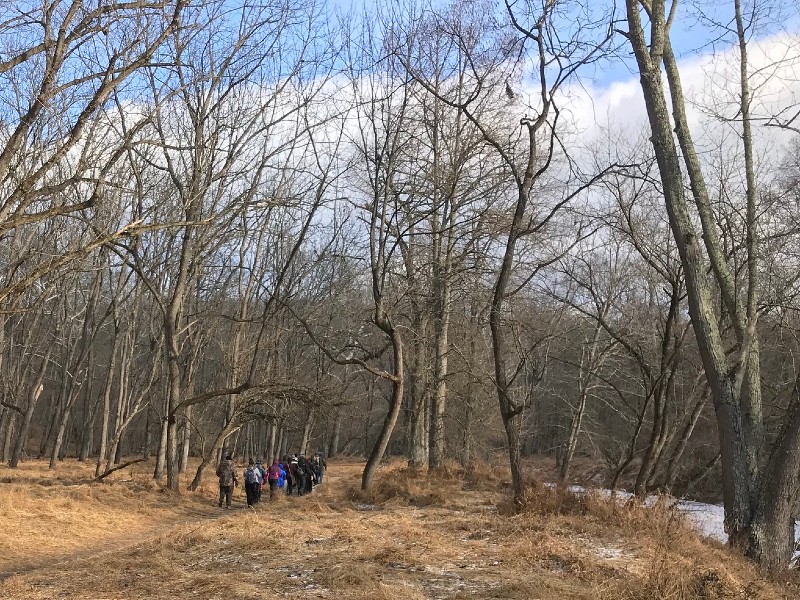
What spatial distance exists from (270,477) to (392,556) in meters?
11.5

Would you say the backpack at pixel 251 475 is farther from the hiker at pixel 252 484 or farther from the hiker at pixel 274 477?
the hiker at pixel 274 477

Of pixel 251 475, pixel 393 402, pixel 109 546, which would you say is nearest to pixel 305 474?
pixel 251 475

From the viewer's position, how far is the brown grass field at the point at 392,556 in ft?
17.6

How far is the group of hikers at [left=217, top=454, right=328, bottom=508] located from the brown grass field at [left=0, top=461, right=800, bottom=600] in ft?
11.1

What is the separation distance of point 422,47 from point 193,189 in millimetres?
5115

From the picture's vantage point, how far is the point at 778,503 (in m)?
7.30

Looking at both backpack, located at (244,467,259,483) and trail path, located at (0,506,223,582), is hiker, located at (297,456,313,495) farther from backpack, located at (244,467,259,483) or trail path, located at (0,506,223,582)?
trail path, located at (0,506,223,582)

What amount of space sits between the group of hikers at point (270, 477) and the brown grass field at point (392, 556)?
11.1ft

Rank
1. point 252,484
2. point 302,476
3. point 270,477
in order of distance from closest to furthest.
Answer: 1. point 252,484
2. point 270,477
3. point 302,476

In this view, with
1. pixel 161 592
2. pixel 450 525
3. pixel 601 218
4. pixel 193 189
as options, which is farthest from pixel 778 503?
pixel 193 189

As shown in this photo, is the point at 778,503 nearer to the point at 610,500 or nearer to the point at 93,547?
the point at 610,500

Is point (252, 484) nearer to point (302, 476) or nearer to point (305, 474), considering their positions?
point (302, 476)

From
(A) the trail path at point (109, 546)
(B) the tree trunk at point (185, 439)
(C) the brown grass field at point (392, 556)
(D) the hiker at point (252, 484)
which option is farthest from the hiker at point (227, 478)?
(B) the tree trunk at point (185, 439)

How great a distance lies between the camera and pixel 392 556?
659 cm
